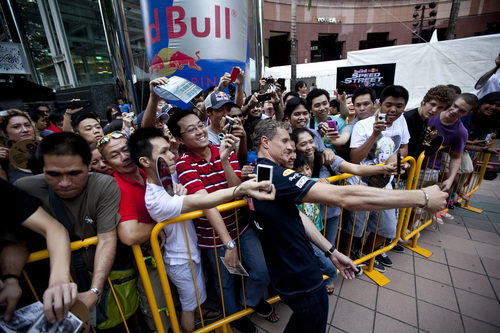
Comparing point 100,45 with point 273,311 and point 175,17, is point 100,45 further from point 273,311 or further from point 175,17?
point 273,311

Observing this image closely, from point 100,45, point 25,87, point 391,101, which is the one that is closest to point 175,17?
point 391,101

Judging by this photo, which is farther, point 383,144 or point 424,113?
point 424,113

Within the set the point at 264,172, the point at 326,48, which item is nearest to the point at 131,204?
the point at 264,172

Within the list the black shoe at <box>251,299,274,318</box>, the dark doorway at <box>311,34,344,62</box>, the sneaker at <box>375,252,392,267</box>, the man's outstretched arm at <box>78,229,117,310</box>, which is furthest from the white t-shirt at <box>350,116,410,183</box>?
the dark doorway at <box>311,34,344,62</box>

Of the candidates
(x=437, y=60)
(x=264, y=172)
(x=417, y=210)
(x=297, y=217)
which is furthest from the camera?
(x=437, y=60)

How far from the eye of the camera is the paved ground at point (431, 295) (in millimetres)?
2176

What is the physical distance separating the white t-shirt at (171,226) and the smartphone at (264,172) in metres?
0.63

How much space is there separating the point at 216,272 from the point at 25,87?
9.33m

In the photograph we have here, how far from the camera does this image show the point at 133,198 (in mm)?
1731

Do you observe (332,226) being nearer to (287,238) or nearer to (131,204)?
(287,238)

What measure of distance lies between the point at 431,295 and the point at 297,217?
7.23ft

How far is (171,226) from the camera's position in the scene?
1.87 m

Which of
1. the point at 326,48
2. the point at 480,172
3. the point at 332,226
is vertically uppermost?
the point at 326,48

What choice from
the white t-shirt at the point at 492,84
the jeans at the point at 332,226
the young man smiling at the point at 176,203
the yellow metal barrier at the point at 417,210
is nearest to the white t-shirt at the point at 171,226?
the young man smiling at the point at 176,203
